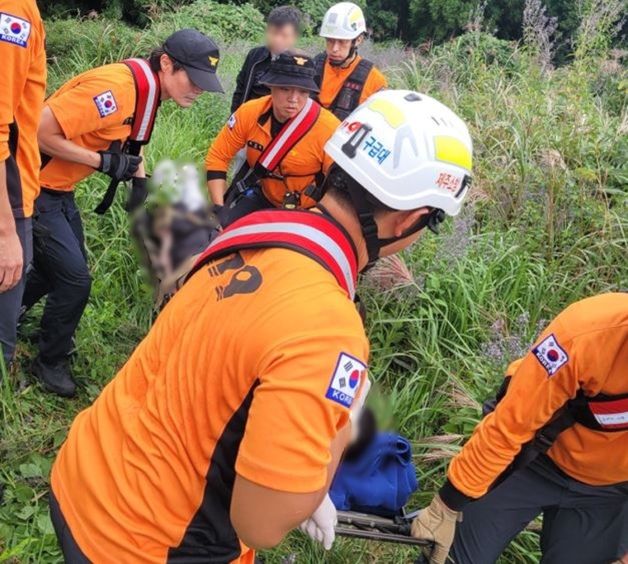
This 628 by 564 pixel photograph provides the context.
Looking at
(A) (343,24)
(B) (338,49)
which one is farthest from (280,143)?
(A) (343,24)

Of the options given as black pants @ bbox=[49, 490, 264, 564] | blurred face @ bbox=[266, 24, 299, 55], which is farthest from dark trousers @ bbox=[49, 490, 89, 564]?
blurred face @ bbox=[266, 24, 299, 55]

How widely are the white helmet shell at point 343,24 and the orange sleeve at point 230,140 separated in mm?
1702

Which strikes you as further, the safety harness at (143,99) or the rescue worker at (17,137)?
the safety harness at (143,99)

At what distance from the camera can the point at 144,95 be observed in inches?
126

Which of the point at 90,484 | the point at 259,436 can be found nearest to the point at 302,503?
the point at 259,436

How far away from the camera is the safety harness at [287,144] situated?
3953mm

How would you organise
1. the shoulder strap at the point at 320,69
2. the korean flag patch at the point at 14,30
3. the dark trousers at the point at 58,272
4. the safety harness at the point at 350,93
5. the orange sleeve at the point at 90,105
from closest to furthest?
1. the korean flag patch at the point at 14,30
2. the orange sleeve at the point at 90,105
3. the dark trousers at the point at 58,272
4. the safety harness at the point at 350,93
5. the shoulder strap at the point at 320,69

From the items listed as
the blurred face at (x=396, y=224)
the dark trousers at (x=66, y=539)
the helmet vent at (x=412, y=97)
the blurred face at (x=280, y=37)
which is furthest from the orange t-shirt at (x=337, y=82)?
the dark trousers at (x=66, y=539)

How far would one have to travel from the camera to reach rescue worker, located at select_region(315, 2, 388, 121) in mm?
5082

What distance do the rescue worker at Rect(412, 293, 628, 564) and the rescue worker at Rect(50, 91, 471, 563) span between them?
0.86 m

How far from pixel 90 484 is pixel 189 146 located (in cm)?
513

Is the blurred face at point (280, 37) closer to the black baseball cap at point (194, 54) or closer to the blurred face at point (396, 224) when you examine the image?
the black baseball cap at point (194, 54)

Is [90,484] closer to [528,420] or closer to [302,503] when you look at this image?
[302,503]

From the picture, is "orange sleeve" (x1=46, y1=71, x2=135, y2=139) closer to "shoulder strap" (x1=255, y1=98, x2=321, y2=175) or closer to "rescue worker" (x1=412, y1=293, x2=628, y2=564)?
"shoulder strap" (x1=255, y1=98, x2=321, y2=175)
